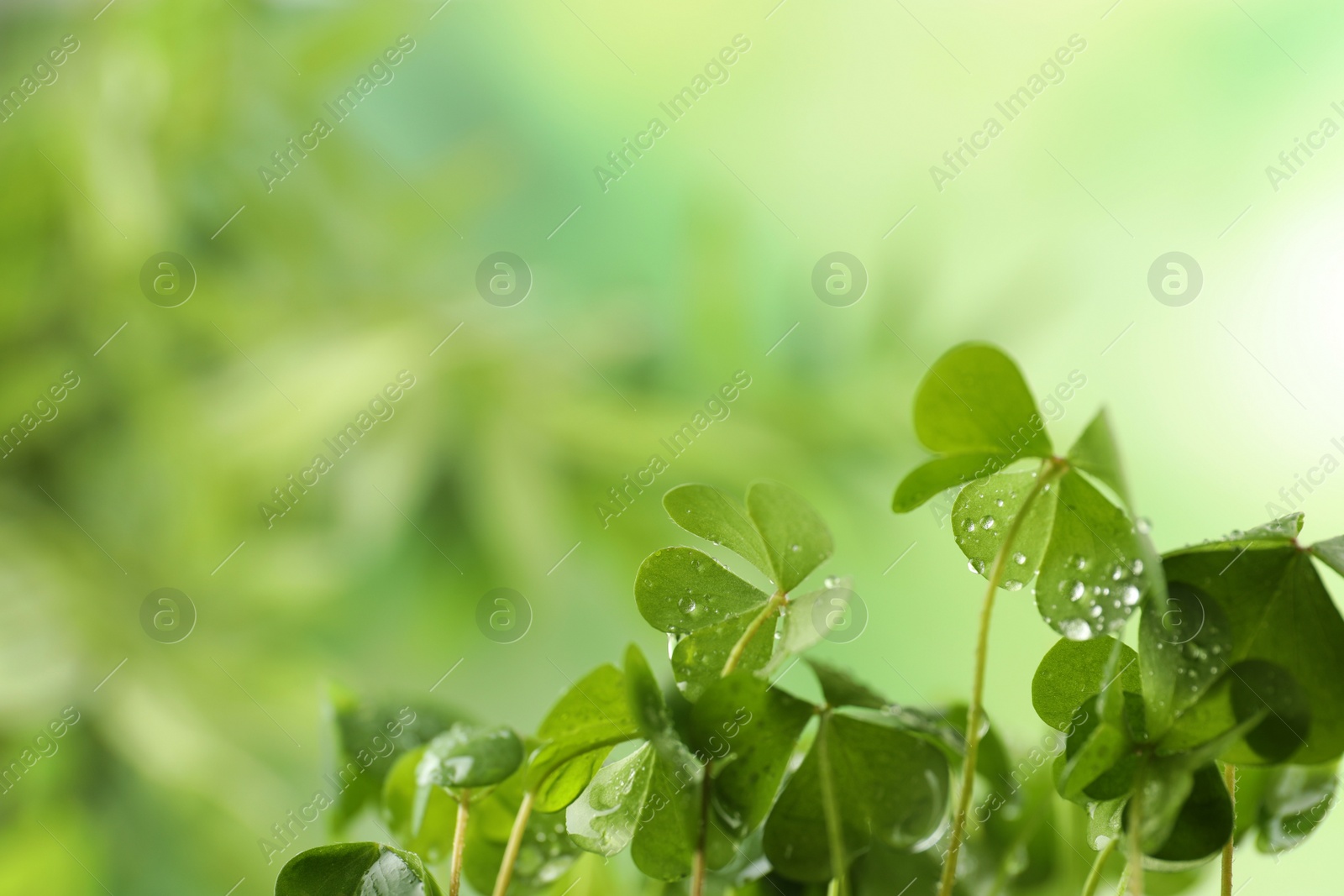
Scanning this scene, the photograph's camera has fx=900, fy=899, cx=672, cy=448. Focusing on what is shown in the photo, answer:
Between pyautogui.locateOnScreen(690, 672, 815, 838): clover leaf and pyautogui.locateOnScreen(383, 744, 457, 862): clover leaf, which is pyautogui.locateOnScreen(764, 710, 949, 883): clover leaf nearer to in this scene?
pyautogui.locateOnScreen(690, 672, 815, 838): clover leaf

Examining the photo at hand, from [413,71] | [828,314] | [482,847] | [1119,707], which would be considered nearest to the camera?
[1119,707]

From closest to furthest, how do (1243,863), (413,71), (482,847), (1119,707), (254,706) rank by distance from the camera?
(1119,707)
(482,847)
(254,706)
(1243,863)
(413,71)

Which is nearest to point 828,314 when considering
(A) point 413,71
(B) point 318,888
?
(A) point 413,71

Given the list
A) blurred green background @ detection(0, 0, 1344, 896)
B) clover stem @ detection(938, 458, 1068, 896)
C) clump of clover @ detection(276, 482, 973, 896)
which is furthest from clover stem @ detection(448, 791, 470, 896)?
blurred green background @ detection(0, 0, 1344, 896)

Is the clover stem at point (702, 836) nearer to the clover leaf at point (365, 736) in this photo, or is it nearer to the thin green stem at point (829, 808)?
the thin green stem at point (829, 808)

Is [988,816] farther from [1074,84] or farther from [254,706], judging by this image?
[1074,84]

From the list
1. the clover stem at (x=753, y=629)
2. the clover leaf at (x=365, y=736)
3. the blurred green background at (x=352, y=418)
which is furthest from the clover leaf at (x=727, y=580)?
the blurred green background at (x=352, y=418)

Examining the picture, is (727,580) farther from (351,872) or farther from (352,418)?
(352,418)
